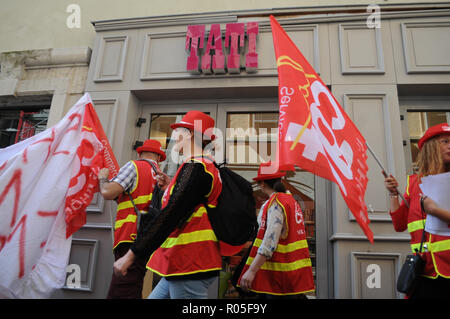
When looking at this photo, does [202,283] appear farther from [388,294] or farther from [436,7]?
[436,7]

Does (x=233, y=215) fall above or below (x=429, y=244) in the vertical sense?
above

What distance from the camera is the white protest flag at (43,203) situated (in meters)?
2.07

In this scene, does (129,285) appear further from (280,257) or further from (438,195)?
(438,195)

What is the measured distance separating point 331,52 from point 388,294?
10.7ft

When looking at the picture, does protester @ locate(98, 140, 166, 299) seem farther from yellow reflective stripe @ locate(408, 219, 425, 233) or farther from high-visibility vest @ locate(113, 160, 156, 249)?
yellow reflective stripe @ locate(408, 219, 425, 233)

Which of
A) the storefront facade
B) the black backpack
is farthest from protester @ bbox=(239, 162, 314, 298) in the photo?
the storefront facade

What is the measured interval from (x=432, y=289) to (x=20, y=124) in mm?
6163

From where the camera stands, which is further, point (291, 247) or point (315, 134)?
point (291, 247)

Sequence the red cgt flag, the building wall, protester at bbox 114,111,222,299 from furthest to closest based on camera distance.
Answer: the building wall → protester at bbox 114,111,222,299 → the red cgt flag

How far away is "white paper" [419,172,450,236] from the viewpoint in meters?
1.80

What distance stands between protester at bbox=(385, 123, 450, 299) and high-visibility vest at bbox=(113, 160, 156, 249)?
6.60ft

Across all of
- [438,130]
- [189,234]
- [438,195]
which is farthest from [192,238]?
[438,130]

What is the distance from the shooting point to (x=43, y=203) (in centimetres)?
228

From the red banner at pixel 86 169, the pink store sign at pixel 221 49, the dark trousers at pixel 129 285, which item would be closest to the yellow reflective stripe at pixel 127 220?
the red banner at pixel 86 169
